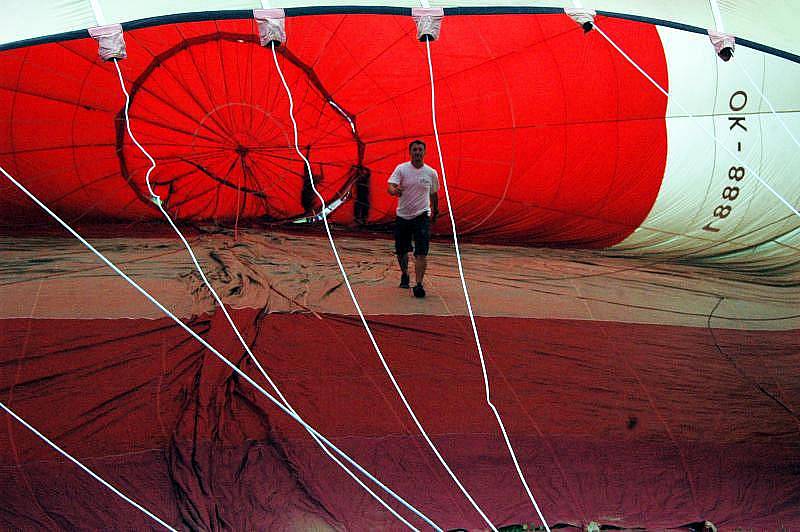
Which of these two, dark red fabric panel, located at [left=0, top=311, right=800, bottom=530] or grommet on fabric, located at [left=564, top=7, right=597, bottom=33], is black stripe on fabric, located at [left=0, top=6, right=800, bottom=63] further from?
dark red fabric panel, located at [left=0, top=311, right=800, bottom=530]

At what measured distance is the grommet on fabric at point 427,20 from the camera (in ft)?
9.09

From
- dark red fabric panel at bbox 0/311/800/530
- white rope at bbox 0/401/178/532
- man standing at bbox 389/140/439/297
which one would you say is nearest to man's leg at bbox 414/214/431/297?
man standing at bbox 389/140/439/297

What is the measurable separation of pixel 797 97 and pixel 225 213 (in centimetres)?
256

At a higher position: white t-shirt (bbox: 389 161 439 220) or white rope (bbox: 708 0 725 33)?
white rope (bbox: 708 0 725 33)

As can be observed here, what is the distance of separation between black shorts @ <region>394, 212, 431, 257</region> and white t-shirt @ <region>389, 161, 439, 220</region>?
0.03 metres

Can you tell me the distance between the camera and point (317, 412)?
2508 mm

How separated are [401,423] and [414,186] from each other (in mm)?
991

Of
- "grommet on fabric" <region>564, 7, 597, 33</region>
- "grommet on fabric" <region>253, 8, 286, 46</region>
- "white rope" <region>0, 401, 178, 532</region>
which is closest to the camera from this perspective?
"white rope" <region>0, 401, 178, 532</region>

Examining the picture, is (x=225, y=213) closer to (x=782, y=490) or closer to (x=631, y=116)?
(x=631, y=116)

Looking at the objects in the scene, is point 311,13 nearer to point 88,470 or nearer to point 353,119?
point 88,470

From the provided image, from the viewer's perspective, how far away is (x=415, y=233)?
324 cm

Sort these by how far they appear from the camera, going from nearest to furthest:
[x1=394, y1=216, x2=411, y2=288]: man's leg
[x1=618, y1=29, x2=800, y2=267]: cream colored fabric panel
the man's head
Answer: the man's head
[x1=394, y1=216, x2=411, y2=288]: man's leg
[x1=618, y1=29, x2=800, y2=267]: cream colored fabric panel

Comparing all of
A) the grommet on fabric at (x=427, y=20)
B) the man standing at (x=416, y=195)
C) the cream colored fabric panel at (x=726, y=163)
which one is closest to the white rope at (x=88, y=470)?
the man standing at (x=416, y=195)

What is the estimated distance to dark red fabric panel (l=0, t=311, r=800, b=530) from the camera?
2.18 metres
